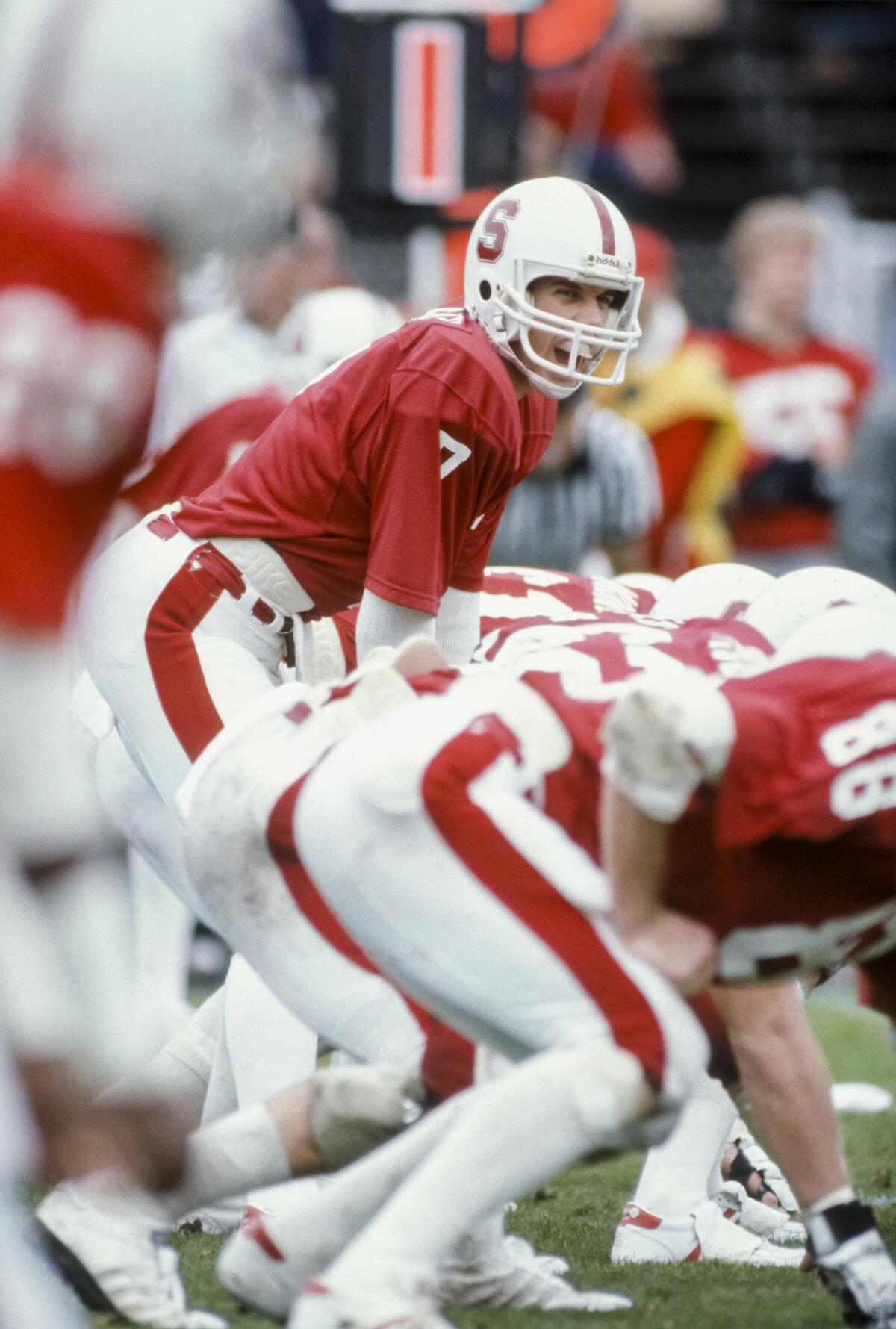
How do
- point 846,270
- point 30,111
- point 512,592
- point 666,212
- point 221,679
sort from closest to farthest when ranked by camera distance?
1. point 30,111
2. point 221,679
3. point 512,592
4. point 846,270
5. point 666,212

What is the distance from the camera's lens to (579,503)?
6457mm

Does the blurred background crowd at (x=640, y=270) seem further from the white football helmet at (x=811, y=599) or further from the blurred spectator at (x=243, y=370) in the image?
the white football helmet at (x=811, y=599)

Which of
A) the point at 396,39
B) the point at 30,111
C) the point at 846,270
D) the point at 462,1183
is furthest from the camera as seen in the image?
the point at 846,270

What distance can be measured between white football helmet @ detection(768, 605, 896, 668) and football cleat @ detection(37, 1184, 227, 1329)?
1132mm

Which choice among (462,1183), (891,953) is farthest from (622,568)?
(462,1183)

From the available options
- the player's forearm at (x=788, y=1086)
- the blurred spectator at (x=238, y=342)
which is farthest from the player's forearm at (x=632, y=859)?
the blurred spectator at (x=238, y=342)

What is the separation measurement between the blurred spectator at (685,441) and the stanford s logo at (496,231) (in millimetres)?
3061

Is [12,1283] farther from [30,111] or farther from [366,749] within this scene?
[30,111]

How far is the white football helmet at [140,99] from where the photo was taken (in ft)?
7.22

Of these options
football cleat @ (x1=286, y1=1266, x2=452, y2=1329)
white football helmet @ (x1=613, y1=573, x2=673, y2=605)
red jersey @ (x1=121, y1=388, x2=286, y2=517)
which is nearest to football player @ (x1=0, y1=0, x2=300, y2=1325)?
football cleat @ (x1=286, y1=1266, x2=452, y2=1329)

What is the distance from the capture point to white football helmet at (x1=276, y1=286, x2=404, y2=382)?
549cm

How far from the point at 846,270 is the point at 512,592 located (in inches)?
206

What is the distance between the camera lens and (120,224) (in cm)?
222

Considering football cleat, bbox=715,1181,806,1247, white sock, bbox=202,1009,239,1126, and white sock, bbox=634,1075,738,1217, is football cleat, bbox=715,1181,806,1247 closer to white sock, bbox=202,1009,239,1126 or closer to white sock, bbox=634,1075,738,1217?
white sock, bbox=634,1075,738,1217
